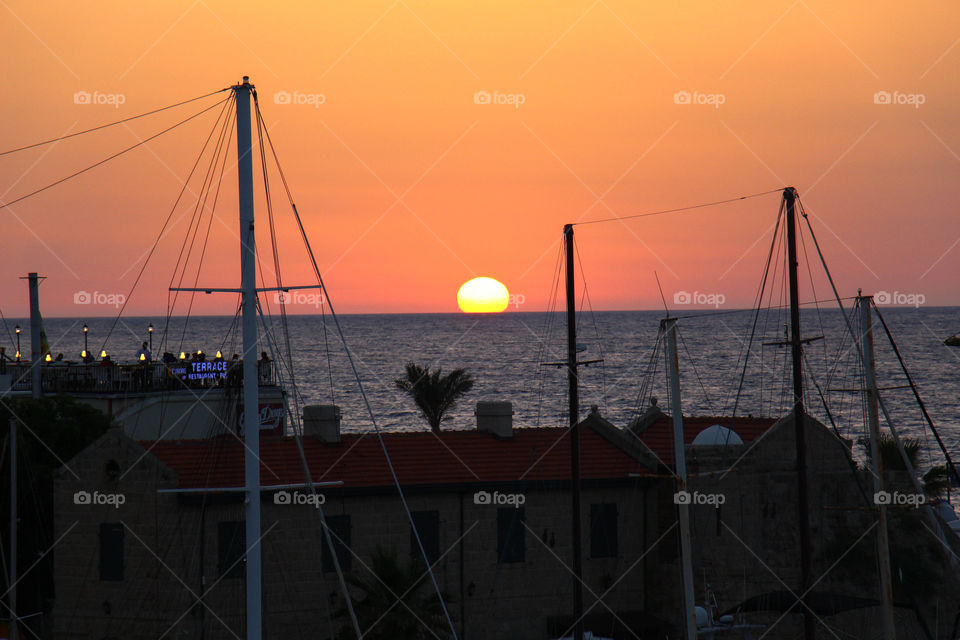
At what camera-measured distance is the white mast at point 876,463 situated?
31.0m

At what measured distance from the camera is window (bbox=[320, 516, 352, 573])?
3422 cm

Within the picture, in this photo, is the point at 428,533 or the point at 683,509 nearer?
the point at 683,509

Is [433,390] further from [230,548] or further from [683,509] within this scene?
[683,509]

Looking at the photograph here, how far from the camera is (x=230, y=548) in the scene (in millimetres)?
33125

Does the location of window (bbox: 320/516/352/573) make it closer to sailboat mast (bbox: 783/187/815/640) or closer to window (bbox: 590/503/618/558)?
window (bbox: 590/503/618/558)

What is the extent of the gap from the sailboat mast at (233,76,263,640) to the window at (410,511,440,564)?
1357 cm

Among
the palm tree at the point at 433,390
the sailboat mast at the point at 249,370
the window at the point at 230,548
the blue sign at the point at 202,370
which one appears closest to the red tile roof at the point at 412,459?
the window at the point at 230,548

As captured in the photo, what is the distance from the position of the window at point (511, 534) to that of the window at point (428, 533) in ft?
7.20

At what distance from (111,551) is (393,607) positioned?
33.3 ft

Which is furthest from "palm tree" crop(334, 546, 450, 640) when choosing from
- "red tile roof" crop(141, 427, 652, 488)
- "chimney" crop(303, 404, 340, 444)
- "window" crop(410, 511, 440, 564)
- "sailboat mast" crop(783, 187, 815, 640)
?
"sailboat mast" crop(783, 187, 815, 640)

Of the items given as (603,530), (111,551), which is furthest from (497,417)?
(111,551)

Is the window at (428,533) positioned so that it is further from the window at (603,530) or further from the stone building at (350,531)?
the window at (603,530)

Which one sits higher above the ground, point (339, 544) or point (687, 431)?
point (687, 431)

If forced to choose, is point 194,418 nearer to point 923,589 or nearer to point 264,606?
point 264,606
